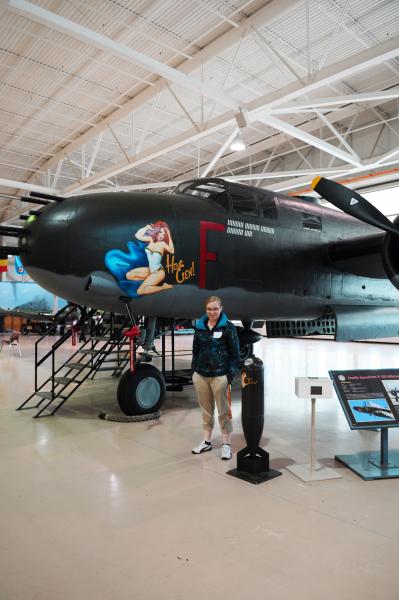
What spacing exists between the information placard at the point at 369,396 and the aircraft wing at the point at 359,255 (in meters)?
3.64

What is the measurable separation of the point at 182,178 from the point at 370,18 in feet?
47.0

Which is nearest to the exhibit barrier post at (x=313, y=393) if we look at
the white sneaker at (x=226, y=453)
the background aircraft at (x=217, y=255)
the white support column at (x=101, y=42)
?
the white sneaker at (x=226, y=453)

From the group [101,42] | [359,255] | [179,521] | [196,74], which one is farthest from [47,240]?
[196,74]

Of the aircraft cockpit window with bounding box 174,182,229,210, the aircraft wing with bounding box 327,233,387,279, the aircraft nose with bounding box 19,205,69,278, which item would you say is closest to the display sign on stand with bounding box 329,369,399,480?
the aircraft wing with bounding box 327,233,387,279

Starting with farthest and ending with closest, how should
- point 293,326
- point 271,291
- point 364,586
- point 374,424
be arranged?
1. point 293,326
2. point 271,291
3. point 374,424
4. point 364,586

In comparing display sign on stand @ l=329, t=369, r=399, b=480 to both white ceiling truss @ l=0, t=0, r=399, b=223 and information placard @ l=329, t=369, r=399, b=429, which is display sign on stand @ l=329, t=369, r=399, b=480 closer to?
information placard @ l=329, t=369, r=399, b=429

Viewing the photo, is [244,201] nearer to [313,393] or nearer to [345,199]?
[345,199]

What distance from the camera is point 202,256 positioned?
24.0 feet

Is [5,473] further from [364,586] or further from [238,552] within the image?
[364,586]

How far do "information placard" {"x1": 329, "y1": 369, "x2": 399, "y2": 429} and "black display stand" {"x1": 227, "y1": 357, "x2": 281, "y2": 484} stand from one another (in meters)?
0.94

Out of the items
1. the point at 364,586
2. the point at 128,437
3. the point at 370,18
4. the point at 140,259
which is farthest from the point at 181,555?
the point at 370,18

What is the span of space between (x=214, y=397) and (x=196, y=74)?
38.2ft

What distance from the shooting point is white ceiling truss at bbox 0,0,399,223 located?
409 inches

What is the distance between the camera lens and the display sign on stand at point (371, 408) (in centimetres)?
490
